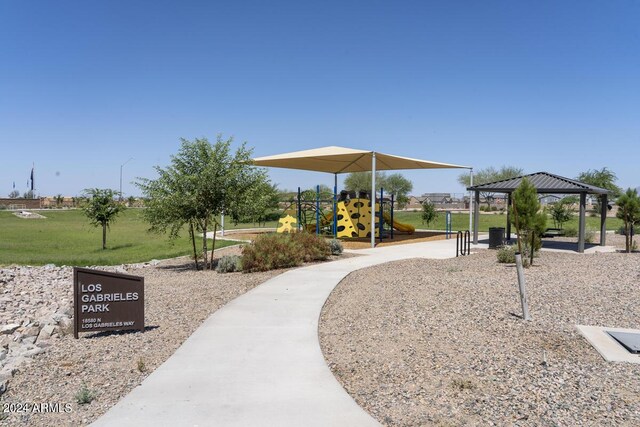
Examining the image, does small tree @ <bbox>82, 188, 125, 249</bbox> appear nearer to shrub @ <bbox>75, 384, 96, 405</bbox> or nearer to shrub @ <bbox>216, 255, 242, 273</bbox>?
shrub @ <bbox>216, 255, 242, 273</bbox>

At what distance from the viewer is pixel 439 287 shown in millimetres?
10945

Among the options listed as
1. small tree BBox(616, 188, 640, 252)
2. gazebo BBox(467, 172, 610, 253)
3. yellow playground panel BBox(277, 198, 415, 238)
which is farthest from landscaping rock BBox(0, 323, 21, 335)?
small tree BBox(616, 188, 640, 252)

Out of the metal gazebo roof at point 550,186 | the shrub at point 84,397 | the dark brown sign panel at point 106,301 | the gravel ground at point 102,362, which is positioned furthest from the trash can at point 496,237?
the shrub at point 84,397

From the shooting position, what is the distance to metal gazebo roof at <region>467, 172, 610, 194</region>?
68.4ft

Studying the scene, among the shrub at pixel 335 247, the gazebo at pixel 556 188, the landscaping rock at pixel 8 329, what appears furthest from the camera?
the gazebo at pixel 556 188

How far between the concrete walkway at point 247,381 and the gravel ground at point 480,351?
0.33 meters

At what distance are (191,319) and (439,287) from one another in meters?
5.04

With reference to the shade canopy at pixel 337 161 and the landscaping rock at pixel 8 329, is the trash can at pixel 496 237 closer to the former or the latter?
the shade canopy at pixel 337 161

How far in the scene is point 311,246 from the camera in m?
16.9

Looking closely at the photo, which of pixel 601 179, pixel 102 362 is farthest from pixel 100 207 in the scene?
pixel 601 179

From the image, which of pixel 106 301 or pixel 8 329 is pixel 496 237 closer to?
pixel 106 301

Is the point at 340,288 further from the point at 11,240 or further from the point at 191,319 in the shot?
the point at 11,240

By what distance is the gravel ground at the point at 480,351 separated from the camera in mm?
5086

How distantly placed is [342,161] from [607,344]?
1870 centimetres
